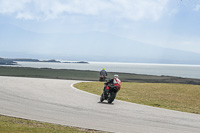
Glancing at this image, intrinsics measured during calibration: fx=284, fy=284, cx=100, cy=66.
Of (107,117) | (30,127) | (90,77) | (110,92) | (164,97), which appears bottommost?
(90,77)

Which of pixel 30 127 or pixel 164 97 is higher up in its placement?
pixel 164 97

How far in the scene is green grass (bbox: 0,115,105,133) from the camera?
881 centimetres

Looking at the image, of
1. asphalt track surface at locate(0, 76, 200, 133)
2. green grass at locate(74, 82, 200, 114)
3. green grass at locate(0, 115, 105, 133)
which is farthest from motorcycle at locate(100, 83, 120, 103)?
green grass at locate(0, 115, 105, 133)

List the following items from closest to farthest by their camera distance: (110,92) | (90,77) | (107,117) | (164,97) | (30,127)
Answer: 1. (30,127)
2. (107,117)
3. (110,92)
4. (164,97)
5. (90,77)

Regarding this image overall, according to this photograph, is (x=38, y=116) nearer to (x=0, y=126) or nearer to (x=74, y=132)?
(x=0, y=126)

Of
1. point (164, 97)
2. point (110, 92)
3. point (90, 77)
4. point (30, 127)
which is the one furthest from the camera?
point (90, 77)

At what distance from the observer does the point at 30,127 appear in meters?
9.41

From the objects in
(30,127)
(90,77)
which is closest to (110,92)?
(30,127)

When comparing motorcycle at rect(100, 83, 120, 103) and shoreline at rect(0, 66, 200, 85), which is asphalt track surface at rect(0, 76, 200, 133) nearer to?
motorcycle at rect(100, 83, 120, 103)

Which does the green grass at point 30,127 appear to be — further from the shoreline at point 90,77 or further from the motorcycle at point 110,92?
the shoreline at point 90,77

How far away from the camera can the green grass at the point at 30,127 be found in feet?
28.9

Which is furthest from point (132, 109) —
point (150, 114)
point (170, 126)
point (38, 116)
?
point (38, 116)

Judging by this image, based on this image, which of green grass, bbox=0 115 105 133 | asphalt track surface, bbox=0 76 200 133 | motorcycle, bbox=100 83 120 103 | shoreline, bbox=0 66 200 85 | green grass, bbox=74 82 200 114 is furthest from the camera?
shoreline, bbox=0 66 200 85

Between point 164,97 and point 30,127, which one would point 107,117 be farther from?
point 164,97
